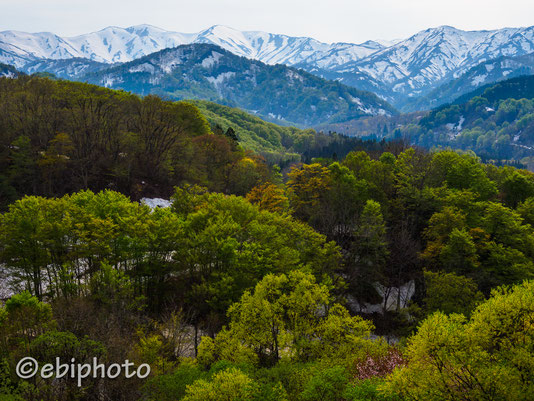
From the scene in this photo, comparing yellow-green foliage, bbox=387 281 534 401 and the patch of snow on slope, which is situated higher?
yellow-green foliage, bbox=387 281 534 401

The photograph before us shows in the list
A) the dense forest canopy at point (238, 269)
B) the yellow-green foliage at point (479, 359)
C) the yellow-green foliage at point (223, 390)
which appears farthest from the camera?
the dense forest canopy at point (238, 269)

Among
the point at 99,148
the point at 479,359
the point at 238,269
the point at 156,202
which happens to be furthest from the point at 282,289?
the point at 99,148

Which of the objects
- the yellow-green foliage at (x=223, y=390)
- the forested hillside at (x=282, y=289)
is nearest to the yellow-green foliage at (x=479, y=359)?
the forested hillside at (x=282, y=289)

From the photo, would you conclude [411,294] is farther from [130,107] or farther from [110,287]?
[130,107]

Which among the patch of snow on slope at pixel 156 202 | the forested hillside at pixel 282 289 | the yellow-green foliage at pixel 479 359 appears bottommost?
the patch of snow on slope at pixel 156 202

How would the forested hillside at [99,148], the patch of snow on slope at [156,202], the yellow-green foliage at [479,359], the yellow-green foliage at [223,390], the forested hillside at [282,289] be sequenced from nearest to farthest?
the yellow-green foliage at [479,359] → the yellow-green foliage at [223,390] → the forested hillside at [282,289] → the forested hillside at [99,148] → the patch of snow on slope at [156,202]

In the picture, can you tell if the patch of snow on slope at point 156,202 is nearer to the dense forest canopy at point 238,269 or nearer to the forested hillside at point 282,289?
the dense forest canopy at point 238,269

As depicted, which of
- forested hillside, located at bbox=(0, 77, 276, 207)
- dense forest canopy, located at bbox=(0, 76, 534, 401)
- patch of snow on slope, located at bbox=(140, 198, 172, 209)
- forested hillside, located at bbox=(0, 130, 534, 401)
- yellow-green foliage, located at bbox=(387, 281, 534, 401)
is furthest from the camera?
patch of snow on slope, located at bbox=(140, 198, 172, 209)

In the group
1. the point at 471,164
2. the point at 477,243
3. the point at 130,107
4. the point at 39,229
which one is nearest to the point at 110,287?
the point at 39,229

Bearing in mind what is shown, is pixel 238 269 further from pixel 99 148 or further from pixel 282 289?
pixel 99 148

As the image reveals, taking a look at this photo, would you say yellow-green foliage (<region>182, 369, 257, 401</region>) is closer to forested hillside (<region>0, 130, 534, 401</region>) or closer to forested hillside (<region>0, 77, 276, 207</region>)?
forested hillside (<region>0, 130, 534, 401</region>)

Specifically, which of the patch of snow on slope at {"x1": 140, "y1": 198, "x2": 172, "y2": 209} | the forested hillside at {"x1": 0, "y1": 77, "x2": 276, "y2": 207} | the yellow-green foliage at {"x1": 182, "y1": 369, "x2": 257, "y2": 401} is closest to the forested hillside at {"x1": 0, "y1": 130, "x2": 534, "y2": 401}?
the yellow-green foliage at {"x1": 182, "y1": 369, "x2": 257, "y2": 401}

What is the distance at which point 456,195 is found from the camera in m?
49.5

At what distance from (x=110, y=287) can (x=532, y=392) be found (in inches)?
1119
